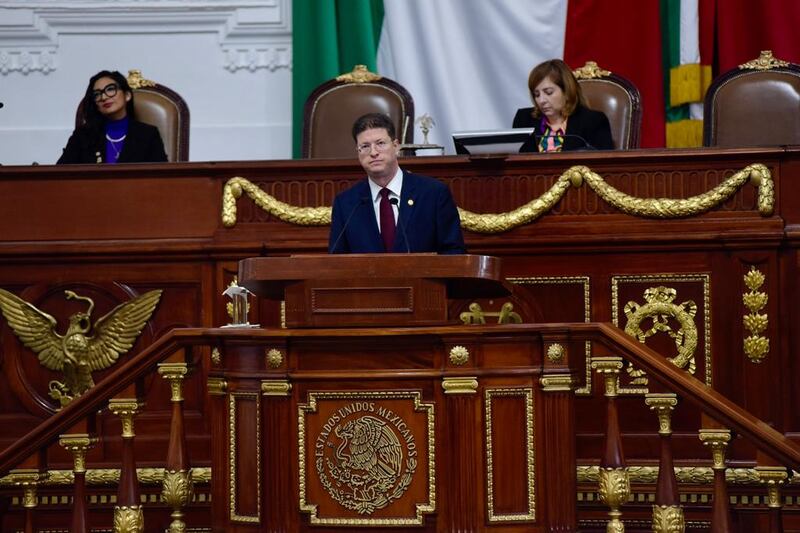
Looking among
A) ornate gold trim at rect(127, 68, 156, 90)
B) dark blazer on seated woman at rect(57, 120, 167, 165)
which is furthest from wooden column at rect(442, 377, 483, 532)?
ornate gold trim at rect(127, 68, 156, 90)

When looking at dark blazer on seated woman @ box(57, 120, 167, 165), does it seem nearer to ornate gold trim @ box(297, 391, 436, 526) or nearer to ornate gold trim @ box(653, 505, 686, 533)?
ornate gold trim @ box(297, 391, 436, 526)

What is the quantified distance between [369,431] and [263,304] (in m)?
1.50

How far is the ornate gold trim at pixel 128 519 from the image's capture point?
13.6 ft

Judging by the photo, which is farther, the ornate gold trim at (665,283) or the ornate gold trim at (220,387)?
the ornate gold trim at (665,283)

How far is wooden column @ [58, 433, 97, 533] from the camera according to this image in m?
4.20

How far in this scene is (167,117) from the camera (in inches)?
265

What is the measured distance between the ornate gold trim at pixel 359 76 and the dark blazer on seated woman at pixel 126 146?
3.35 ft

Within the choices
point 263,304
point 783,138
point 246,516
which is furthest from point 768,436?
point 783,138

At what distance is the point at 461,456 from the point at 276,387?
1.88 ft

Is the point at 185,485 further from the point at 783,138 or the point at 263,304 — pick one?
the point at 783,138

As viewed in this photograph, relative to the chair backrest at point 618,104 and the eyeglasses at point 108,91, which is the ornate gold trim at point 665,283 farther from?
the eyeglasses at point 108,91

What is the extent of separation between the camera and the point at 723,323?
5.19 metres

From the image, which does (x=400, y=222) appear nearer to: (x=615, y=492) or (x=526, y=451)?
(x=526, y=451)

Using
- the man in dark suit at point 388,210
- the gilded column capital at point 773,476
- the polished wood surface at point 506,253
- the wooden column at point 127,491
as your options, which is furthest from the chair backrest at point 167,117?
the gilded column capital at point 773,476
